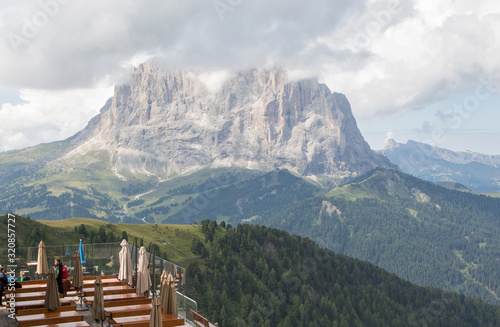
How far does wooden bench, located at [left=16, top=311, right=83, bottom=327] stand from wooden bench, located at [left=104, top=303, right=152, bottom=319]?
2.29 meters

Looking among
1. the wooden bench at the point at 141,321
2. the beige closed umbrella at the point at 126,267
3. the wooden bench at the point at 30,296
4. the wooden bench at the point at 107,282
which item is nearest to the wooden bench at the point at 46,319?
the wooden bench at the point at 141,321

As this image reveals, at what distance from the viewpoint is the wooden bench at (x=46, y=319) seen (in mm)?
31116

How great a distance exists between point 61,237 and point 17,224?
16.2 meters

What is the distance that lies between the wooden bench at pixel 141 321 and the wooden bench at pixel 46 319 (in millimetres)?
2730

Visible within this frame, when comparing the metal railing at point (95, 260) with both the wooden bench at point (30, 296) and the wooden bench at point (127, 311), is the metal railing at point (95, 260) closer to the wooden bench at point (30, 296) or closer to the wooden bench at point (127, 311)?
the wooden bench at point (127, 311)

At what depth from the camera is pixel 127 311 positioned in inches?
1357

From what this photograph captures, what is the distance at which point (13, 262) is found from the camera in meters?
48.5

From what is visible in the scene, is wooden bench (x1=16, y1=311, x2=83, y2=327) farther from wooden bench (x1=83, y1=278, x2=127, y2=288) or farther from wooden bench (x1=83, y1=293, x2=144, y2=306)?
wooden bench (x1=83, y1=278, x2=127, y2=288)

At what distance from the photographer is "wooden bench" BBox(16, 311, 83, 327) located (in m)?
31.1

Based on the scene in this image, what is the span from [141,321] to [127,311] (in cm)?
233

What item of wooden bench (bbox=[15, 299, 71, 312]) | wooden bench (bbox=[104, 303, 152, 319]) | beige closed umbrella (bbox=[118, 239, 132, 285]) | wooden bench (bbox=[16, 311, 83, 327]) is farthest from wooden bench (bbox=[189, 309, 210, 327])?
wooden bench (bbox=[15, 299, 71, 312])

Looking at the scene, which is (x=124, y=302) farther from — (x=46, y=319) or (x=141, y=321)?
(x=46, y=319)

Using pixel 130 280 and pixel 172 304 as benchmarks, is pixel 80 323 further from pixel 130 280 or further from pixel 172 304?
pixel 130 280

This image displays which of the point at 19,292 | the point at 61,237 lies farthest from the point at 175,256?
the point at 19,292
